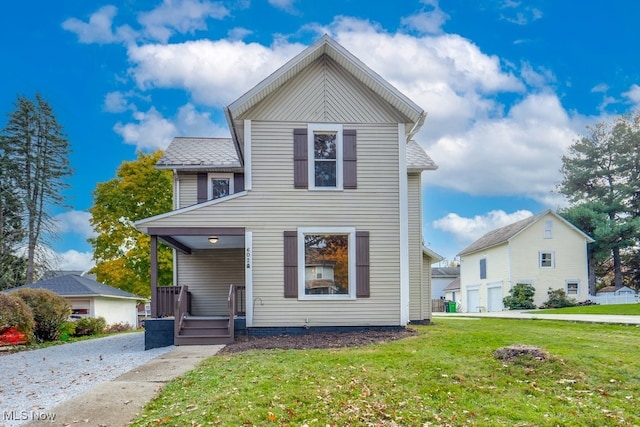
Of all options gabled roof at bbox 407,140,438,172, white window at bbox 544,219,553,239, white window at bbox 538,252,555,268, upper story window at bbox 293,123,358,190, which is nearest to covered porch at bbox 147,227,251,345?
upper story window at bbox 293,123,358,190

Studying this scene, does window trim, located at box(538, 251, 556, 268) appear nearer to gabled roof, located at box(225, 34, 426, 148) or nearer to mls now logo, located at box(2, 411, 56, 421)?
gabled roof, located at box(225, 34, 426, 148)

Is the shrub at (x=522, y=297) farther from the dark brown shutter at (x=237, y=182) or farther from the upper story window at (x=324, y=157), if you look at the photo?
the upper story window at (x=324, y=157)

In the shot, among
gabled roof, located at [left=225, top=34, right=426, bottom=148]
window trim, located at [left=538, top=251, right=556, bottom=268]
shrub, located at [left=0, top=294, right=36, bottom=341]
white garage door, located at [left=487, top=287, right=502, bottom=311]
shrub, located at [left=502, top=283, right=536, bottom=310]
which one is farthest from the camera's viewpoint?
white garage door, located at [left=487, top=287, right=502, bottom=311]

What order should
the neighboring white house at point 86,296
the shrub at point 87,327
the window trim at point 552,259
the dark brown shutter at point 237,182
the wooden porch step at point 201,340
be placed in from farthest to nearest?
the window trim at point 552,259 < the neighboring white house at point 86,296 < the shrub at point 87,327 < the dark brown shutter at point 237,182 < the wooden porch step at point 201,340

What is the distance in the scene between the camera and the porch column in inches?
454

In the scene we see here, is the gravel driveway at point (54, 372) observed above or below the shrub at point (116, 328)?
above

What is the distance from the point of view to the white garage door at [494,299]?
3183 cm

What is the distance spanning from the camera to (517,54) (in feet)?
67.7

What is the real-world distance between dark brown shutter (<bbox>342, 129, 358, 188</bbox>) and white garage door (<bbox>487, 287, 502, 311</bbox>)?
2298 cm

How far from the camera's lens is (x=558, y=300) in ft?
96.9

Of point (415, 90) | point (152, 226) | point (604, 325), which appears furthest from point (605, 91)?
point (152, 226)

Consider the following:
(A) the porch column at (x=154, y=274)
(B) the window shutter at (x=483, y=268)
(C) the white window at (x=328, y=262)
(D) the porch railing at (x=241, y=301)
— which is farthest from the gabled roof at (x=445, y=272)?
(A) the porch column at (x=154, y=274)

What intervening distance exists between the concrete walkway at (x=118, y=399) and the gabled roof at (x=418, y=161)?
29.1 ft

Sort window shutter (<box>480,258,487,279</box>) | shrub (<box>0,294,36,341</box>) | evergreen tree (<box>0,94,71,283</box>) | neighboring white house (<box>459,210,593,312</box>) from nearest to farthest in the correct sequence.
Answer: shrub (<box>0,294,36,341</box>) < evergreen tree (<box>0,94,71,283</box>) < neighboring white house (<box>459,210,593,312</box>) < window shutter (<box>480,258,487,279</box>)
